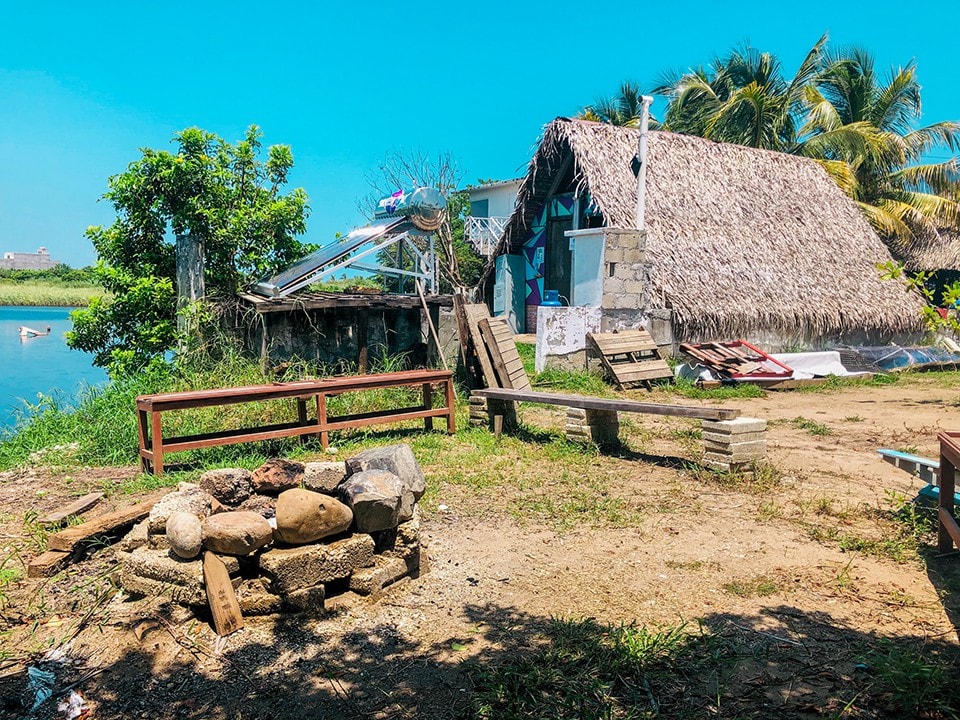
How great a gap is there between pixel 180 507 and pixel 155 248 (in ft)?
24.6

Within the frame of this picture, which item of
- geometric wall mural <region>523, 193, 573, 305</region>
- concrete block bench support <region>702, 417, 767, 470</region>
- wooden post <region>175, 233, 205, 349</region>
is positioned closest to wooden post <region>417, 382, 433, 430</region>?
concrete block bench support <region>702, 417, 767, 470</region>

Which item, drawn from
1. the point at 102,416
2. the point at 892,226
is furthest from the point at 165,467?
the point at 892,226

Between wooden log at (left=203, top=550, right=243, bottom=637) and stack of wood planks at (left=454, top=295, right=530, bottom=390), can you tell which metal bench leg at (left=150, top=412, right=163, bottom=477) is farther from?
stack of wood planks at (left=454, top=295, right=530, bottom=390)

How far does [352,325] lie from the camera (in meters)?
10.6

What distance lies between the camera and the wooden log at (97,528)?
451 cm

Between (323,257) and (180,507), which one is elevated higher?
(323,257)

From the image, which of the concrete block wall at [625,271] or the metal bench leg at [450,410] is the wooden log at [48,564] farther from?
the concrete block wall at [625,271]

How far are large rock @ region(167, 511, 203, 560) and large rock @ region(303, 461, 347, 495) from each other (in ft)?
2.24

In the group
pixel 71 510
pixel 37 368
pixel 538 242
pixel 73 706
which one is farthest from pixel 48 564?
pixel 538 242

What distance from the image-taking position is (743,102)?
2069 centimetres

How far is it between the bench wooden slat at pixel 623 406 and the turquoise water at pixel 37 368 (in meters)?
5.54

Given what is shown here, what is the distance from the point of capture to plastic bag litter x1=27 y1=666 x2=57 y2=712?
3135 mm

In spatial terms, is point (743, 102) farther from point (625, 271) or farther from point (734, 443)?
point (734, 443)

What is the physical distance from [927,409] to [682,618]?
8.25 meters
